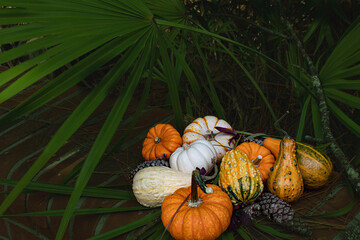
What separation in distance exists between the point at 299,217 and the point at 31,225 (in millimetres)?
1047

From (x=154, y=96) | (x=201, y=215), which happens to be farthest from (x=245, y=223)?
(x=154, y=96)

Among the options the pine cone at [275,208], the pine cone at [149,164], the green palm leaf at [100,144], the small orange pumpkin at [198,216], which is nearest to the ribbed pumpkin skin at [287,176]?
the pine cone at [275,208]

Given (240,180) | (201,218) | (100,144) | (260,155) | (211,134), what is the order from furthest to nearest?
(211,134), (260,155), (240,180), (201,218), (100,144)

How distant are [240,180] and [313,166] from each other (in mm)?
288

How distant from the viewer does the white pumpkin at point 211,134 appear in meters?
1.53

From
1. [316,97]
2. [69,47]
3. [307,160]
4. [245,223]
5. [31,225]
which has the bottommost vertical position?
[31,225]

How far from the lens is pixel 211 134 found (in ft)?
5.14

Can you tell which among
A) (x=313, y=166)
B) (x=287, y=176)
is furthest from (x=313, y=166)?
(x=287, y=176)

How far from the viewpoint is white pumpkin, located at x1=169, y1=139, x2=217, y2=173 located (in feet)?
4.51

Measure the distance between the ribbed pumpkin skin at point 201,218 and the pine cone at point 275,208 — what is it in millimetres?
122

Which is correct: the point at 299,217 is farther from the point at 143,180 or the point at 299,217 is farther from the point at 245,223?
the point at 143,180

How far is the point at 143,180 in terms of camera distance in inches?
51.1

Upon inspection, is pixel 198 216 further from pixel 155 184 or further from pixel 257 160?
pixel 257 160

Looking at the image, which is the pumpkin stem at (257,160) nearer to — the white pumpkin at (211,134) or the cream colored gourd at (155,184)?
the white pumpkin at (211,134)
